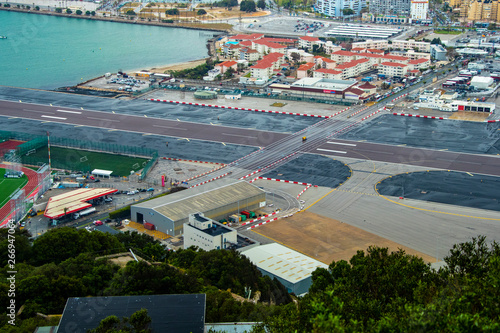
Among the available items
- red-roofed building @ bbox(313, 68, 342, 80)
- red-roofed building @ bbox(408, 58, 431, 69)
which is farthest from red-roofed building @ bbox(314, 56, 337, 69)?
red-roofed building @ bbox(408, 58, 431, 69)

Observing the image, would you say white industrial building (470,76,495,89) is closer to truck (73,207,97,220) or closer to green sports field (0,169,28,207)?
truck (73,207,97,220)

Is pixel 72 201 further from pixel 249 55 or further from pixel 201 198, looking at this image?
pixel 249 55

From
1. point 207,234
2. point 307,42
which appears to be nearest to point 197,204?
point 207,234

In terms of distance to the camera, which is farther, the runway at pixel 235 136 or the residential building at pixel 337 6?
the residential building at pixel 337 6

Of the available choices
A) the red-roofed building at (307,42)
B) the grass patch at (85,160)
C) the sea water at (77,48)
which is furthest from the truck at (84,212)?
the red-roofed building at (307,42)

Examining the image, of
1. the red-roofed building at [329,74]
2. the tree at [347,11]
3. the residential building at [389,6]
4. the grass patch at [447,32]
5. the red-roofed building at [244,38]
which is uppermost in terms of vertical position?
the residential building at [389,6]

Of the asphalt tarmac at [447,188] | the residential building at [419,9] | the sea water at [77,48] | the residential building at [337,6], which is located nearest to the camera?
the asphalt tarmac at [447,188]

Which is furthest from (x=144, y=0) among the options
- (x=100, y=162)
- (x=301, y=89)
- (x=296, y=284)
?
(x=296, y=284)

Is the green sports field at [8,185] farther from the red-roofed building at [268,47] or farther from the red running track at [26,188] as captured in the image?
the red-roofed building at [268,47]
